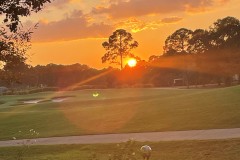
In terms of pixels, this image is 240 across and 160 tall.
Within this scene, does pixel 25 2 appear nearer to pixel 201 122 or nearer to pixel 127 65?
pixel 201 122

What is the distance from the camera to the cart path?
1672 centimetres

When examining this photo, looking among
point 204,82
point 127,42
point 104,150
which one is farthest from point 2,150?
point 127,42

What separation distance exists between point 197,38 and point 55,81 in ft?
108

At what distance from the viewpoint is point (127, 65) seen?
9900cm

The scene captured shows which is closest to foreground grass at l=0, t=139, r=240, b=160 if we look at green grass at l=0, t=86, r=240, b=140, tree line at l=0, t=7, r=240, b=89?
green grass at l=0, t=86, r=240, b=140

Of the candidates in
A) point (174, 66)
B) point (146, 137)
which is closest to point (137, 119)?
point (146, 137)

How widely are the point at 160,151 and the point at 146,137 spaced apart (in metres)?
3.02

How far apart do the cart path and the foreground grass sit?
69 cm

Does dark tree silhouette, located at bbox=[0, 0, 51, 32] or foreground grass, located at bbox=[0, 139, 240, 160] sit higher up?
dark tree silhouette, located at bbox=[0, 0, 51, 32]

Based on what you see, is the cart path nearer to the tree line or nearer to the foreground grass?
the foreground grass

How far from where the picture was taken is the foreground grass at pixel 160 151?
13625mm

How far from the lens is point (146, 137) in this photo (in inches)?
710

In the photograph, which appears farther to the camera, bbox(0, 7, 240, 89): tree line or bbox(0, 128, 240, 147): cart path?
bbox(0, 7, 240, 89): tree line

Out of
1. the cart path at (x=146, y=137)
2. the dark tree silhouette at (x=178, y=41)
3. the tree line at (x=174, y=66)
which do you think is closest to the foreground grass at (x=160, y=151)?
the cart path at (x=146, y=137)
